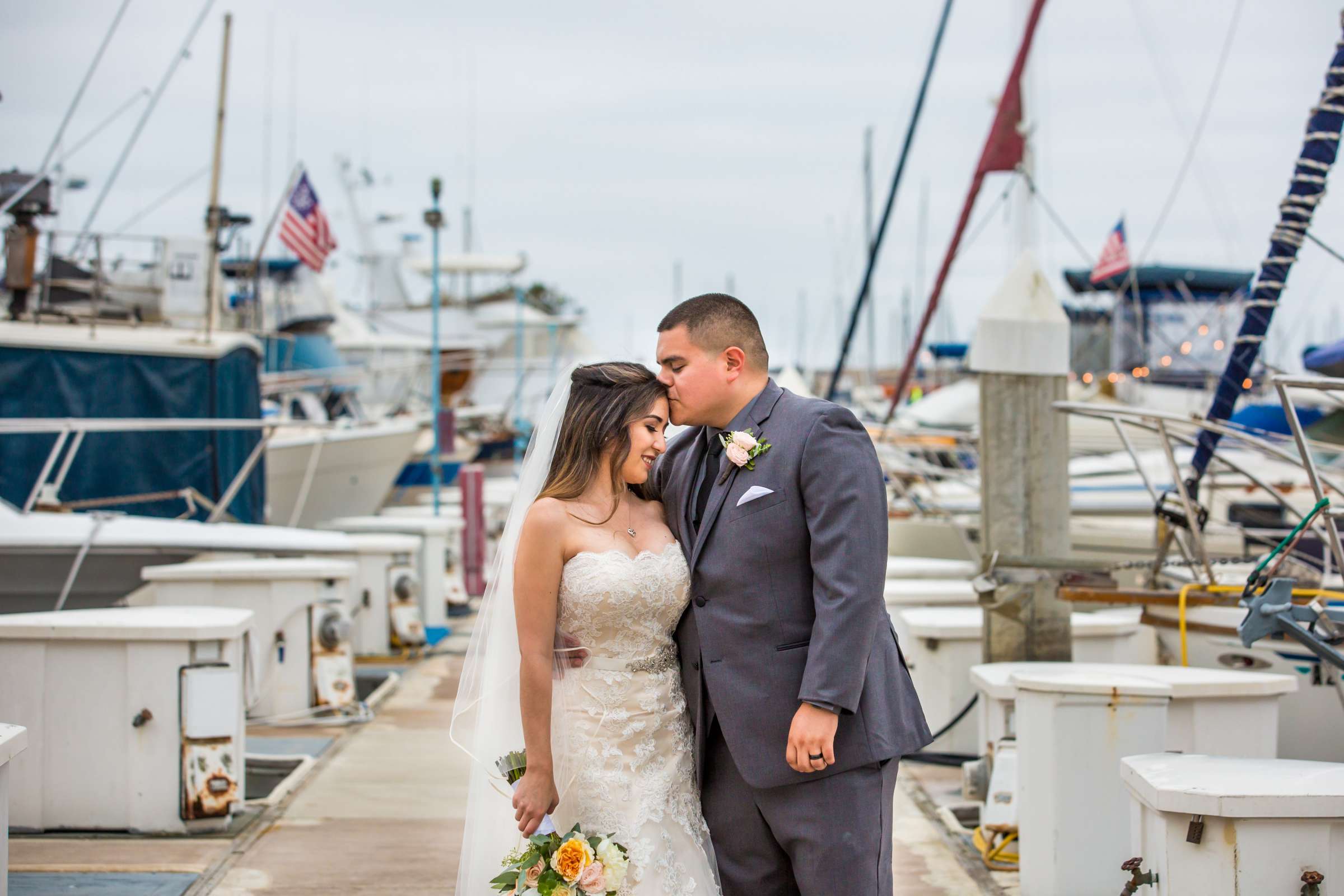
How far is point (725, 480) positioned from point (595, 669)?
61 centimetres

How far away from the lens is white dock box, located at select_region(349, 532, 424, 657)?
9.73 m

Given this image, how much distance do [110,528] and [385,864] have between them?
3.67 meters

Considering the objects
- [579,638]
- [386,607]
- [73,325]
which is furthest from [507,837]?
[73,325]

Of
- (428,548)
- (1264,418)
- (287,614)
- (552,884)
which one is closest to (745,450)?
(552,884)

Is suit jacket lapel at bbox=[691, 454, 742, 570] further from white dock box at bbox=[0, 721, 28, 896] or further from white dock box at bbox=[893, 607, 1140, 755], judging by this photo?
white dock box at bbox=[893, 607, 1140, 755]

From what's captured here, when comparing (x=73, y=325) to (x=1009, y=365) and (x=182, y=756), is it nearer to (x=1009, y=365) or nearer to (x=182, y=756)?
(x=182, y=756)

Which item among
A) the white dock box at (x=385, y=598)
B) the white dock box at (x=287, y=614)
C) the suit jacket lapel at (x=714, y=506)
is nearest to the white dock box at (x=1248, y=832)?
the suit jacket lapel at (x=714, y=506)

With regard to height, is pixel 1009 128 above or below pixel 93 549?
above

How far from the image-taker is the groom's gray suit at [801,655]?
121 inches

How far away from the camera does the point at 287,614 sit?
7449mm

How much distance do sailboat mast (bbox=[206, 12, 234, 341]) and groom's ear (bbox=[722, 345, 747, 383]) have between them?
8.44 meters

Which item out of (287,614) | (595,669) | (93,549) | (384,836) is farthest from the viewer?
(93,549)

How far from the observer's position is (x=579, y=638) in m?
3.33

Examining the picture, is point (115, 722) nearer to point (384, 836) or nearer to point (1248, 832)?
point (384, 836)
